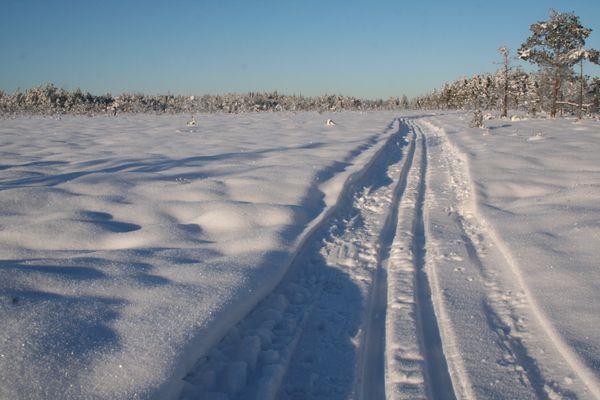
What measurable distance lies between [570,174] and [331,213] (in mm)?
4898

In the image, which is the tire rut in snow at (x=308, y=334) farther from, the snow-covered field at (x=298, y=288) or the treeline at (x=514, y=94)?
the treeline at (x=514, y=94)

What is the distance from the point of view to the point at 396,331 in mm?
2891

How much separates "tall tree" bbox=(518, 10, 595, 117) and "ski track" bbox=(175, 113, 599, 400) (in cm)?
2408

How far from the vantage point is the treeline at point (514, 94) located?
97.1ft

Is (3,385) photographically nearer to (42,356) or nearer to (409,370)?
(42,356)

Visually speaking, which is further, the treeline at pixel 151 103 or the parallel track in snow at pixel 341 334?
the treeline at pixel 151 103

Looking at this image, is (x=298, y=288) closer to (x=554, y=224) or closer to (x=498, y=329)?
(x=498, y=329)

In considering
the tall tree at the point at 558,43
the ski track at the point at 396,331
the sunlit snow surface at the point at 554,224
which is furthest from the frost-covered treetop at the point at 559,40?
the ski track at the point at 396,331

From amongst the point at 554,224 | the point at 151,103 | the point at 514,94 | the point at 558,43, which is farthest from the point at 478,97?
the point at 554,224

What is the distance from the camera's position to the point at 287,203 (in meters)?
5.91

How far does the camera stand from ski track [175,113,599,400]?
238 cm

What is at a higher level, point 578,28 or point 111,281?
point 578,28

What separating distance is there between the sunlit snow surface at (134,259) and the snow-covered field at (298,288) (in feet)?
0.05

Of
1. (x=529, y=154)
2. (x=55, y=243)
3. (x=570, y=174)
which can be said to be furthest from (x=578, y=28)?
(x=55, y=243)
